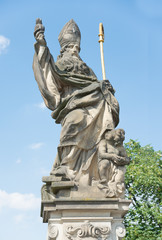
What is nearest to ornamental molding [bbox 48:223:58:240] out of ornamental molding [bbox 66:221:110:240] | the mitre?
ornamental molding [bbox 66:221:110:240]

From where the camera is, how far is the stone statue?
6516 mm

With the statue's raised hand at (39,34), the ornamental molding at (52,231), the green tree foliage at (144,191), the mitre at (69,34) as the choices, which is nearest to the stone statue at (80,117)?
the statue's raised hand at (39,34)

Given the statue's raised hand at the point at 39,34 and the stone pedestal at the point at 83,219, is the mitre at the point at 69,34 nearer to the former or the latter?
the statue's raised hand at the point at 39,34

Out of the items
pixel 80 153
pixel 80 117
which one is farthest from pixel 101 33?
pixel 80 153

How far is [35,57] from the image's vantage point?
725cm

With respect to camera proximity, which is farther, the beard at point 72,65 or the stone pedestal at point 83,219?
the beard at point 72,65

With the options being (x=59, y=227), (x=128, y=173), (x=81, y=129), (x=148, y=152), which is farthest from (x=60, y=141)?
(x=148, y=152)

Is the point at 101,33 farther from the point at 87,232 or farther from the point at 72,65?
the point at 87,232

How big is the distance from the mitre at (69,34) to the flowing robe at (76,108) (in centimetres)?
91

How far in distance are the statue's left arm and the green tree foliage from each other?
1033 cm

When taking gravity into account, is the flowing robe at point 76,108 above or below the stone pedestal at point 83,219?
above

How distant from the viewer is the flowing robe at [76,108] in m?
6.63

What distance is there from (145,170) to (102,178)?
1266 centimetres

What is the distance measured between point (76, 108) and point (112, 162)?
1219 millimetres
